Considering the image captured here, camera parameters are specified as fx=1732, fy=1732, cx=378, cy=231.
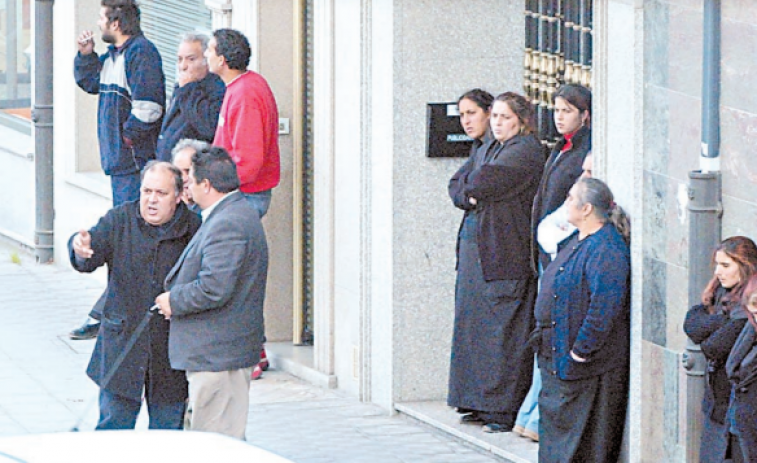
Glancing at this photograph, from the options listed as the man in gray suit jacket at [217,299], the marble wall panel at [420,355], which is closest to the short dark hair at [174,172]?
the man in gray suit jacket at [217,299]

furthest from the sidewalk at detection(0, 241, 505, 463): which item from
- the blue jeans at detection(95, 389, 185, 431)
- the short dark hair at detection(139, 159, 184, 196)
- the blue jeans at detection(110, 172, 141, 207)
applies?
the short dark hair at detection(139, 159, 184, 196)

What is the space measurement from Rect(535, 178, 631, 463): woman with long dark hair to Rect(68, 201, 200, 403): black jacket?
1.77 metres

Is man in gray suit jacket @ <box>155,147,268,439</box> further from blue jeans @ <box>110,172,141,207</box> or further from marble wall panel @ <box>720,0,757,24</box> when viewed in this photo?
blue jeans @ <box>110,172,141,207</box>

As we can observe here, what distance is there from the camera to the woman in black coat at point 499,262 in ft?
30.2

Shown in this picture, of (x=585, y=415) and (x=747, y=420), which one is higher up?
(x=747, y=420)

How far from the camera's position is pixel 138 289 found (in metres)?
8.02

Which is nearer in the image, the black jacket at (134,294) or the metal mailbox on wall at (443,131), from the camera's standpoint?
the black jacket at (134,294)

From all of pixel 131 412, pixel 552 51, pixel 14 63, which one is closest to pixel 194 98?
pixel 552 51

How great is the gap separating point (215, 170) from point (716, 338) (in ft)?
7.79

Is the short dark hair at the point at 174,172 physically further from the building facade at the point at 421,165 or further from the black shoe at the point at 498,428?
the black shoe at the point at 498,428

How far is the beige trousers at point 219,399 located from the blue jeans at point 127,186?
424 centimetres

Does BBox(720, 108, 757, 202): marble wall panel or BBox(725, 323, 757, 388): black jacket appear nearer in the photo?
BBox(725, 323, 757, 388): black jacket

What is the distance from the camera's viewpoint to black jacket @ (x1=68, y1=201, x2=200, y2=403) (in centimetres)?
799

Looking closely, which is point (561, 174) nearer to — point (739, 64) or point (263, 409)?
point (739, 64)
